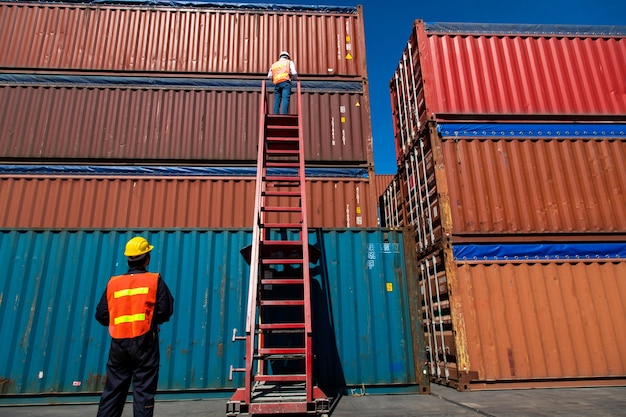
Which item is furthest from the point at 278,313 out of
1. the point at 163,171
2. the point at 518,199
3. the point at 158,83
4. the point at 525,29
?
the point at 525,29

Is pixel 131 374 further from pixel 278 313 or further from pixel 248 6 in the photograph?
pixel 248 6

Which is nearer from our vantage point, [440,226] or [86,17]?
[440,226]

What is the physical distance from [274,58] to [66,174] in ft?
19.4

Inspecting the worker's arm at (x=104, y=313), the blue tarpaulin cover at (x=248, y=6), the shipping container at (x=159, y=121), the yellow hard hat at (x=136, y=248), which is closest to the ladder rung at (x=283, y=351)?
the worker's arm at (x=104, y=313)

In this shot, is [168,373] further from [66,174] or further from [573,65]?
[573,65]

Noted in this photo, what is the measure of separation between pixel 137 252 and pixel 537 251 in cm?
680

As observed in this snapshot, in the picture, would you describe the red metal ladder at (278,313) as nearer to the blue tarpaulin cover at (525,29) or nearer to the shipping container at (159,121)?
the shipping container at (159,121)

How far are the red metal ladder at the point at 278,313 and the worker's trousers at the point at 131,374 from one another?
→ 38.6 inches

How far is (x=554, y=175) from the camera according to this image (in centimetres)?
761

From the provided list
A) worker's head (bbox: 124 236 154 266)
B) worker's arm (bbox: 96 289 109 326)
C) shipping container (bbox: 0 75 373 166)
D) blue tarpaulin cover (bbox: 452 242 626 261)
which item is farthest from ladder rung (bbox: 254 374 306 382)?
shipping container (bbox: 0 75 373 166)

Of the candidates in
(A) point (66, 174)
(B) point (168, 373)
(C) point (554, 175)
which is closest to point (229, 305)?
(B) point (168, 373)

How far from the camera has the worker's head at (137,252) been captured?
346cm

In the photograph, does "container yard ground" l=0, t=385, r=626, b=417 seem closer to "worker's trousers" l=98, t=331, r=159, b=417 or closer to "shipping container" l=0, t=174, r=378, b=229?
"worker's trousers" l=98, t=331, r=159, b=417

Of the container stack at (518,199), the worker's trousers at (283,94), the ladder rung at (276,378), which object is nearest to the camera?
the ladder rung at (276,378)
